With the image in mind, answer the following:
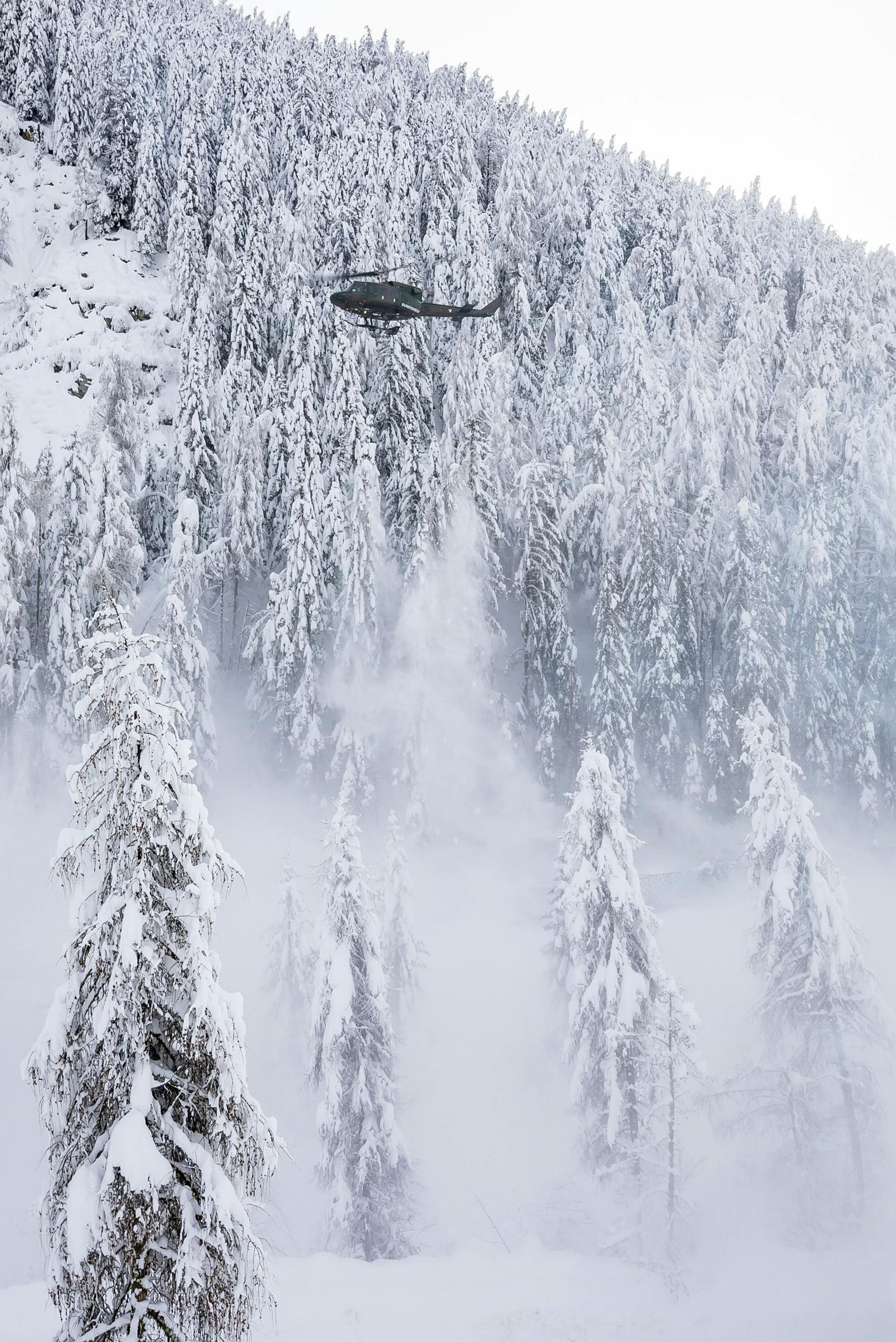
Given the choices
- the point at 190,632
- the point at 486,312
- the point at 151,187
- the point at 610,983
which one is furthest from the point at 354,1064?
the point at 151,187

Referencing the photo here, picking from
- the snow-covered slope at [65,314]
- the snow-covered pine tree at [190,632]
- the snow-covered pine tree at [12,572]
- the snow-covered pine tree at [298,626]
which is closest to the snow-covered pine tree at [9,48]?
the snow-covered slope at [65,314]

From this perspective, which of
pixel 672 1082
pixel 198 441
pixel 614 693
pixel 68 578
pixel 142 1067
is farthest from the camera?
pixel 198 441

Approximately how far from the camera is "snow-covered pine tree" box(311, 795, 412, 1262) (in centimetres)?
1816

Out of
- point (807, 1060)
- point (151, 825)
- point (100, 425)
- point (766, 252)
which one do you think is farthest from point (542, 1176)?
point (766, 252)

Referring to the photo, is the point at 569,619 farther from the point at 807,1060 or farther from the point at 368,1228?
the point at 368,1228

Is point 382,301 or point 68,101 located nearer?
point 382,301

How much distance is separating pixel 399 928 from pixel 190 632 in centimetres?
1302

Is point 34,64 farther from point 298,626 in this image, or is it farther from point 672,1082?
point 672,1082

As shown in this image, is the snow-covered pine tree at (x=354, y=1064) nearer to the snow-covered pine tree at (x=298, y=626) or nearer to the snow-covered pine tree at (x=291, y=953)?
the snow-covered pine tree at (x=291, y=953)

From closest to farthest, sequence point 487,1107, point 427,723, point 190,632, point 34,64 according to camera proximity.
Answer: point 487,1107
point 190,632
point 427,723
point 34,64

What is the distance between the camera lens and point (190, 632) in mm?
29797

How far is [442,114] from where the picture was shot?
47031 millimetres

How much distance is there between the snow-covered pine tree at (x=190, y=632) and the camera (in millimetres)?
29188

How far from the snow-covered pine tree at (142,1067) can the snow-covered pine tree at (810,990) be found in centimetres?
1354
